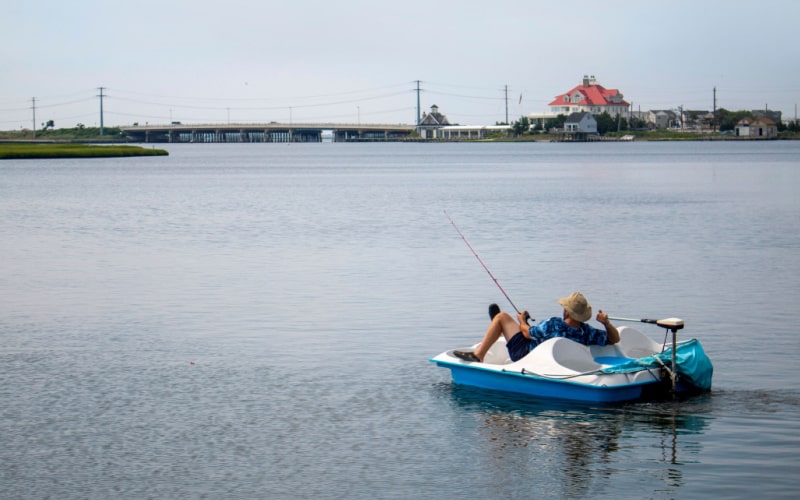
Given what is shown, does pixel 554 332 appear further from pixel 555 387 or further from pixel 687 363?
pixel 687 363

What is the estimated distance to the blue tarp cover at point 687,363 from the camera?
48.8 ft

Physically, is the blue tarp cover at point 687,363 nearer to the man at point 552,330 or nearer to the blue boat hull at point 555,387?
the blue boat hull at point 555,387

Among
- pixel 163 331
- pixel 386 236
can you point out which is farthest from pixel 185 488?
pixel 386 236

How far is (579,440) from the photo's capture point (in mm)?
13492

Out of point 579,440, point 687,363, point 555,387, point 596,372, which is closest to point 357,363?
point 555,387

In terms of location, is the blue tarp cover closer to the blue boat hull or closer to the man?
the blue boat hull

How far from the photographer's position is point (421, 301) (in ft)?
78.0

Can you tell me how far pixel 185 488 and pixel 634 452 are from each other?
16.9ft

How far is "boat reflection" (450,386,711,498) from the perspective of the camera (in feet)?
40.2

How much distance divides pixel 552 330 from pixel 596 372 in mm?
1016

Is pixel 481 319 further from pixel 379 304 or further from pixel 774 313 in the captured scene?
pixel 774 313

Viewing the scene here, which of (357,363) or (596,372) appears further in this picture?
(357,363)

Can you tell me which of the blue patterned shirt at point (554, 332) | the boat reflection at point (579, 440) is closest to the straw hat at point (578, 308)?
the blue patterned shirt at point (554, 332)

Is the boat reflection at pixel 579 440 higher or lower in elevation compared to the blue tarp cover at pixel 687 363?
lower
